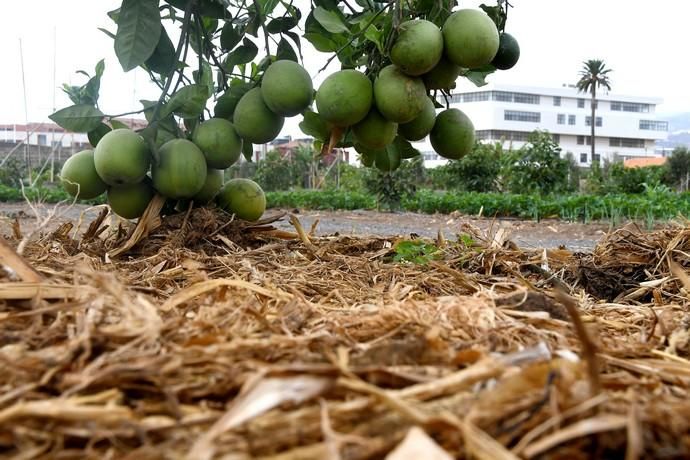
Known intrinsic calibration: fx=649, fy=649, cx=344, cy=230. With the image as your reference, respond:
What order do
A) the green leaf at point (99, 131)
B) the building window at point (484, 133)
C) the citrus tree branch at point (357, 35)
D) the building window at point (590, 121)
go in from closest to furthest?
the citrus tree branch at point (357, 35) → the green leaf at point (99, 131) → the building window at point (484, 133) → the building window at point (590, 121)

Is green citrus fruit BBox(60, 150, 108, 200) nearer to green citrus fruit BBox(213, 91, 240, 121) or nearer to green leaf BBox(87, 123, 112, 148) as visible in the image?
green leaf BBox(87, 123, 112, 148)

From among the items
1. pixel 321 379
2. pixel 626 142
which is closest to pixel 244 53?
pixel 321 379

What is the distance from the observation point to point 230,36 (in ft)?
6.68

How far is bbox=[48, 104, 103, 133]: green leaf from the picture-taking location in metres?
1.74

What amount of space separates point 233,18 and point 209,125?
370mm

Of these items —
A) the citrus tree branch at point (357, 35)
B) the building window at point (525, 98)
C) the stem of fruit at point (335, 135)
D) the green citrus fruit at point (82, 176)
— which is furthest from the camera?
the building window at point (525, 98)

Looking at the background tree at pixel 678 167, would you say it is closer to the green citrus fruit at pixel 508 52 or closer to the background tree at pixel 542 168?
the background tree at pixel 542 168

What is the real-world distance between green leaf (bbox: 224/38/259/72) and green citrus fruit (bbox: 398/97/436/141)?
2.02 ft

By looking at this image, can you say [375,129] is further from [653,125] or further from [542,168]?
[653,125]

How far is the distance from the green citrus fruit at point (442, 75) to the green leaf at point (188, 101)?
61 cm

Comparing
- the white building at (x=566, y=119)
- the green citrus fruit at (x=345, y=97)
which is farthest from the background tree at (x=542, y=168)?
the white building at (x=566, y=119)

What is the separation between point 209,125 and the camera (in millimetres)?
1851

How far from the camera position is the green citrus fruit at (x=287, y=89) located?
1.69 meters

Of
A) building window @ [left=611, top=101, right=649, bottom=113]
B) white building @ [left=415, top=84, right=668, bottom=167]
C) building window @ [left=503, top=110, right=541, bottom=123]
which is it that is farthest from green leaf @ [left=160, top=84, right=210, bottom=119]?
building window @ [left=611, top=101, right=649, bottom=113]
